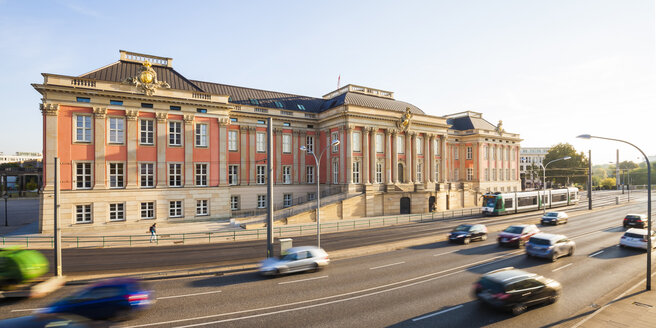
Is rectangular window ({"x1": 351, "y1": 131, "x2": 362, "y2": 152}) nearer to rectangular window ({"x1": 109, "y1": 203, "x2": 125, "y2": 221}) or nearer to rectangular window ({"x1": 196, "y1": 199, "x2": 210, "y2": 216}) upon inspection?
rectangular window ({"x1": 196, "y1": 199, "x2": 210, "y2": 216})

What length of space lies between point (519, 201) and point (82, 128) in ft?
192

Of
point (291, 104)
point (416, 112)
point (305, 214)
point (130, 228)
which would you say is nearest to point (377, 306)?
point (305, 214)

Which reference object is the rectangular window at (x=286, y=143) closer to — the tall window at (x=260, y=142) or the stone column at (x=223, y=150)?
the tall window at (x=260, y=142)

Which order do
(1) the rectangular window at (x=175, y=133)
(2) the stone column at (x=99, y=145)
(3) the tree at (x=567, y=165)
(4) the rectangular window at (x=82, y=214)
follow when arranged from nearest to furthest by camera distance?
(4) the rectangular window at (x=82, y=214) → (2) the stone column at (x=99, y=145) → (1) the rectangular window at (x=175, y=133) → (3) the tree at (x=567, y=165)

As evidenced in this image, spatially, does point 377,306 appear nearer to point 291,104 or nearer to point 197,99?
point 197,99

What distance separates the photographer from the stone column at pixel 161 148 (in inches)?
1454

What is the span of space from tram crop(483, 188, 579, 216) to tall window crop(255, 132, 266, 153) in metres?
34.5

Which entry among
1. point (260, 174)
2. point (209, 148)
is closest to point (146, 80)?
point (209, 148)

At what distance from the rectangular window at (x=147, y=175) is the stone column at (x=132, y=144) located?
25.0 inches

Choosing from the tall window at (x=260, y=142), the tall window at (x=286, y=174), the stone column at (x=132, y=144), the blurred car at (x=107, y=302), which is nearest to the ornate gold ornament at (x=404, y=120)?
the tall window at (x=286, y=174)

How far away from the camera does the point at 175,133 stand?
3822 cm

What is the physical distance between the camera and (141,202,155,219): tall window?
35938 mm

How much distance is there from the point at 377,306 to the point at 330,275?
4956mm

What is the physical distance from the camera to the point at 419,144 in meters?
56.5
